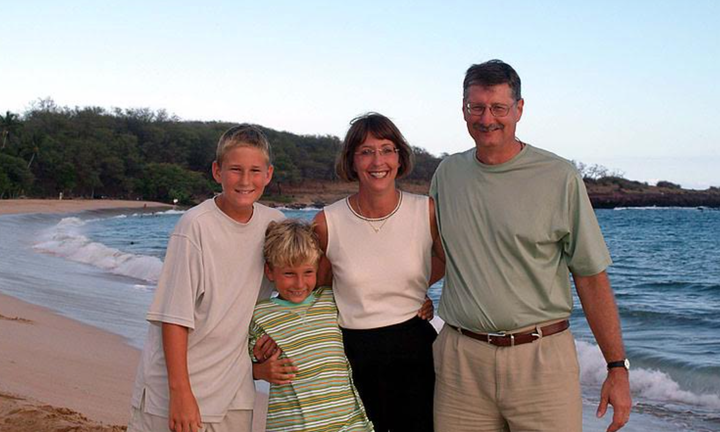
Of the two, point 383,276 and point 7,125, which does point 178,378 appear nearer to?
point 383,276

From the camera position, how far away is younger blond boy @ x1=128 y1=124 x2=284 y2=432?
105 inches

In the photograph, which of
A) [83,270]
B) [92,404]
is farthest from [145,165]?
[92,404]

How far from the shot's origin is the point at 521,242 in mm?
2922

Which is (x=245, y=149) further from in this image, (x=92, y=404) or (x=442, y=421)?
(x=92, y=404)

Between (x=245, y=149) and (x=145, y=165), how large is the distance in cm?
8346

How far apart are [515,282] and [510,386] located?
0.42m

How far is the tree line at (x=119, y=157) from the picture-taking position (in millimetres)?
66312

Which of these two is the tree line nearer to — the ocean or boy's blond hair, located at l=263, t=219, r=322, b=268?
the ocean

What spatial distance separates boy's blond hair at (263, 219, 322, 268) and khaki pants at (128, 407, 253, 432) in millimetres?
615

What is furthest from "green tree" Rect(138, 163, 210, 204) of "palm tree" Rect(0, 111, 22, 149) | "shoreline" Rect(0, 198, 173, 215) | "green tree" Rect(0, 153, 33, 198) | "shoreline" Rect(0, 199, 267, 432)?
"shoreline" Rect(0, 199, 267, 432)

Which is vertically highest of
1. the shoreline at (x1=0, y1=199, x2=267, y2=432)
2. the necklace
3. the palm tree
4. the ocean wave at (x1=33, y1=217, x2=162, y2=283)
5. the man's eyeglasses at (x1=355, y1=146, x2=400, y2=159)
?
the palm tree

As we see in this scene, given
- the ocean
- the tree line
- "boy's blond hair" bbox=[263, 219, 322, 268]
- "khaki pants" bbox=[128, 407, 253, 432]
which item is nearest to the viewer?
"khaki pants" bbox=[128, 407, 253, 432]

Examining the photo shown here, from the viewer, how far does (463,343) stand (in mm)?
3002

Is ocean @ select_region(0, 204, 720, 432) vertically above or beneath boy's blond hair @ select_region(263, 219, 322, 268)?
beneath
